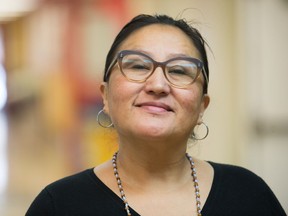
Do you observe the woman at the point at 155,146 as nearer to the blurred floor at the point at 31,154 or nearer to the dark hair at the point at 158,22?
the dark hair at the point at 158,22

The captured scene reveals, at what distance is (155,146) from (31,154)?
8.28ft

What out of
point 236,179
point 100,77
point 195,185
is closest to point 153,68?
point 195,185

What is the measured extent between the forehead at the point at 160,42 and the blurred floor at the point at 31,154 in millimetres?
2145

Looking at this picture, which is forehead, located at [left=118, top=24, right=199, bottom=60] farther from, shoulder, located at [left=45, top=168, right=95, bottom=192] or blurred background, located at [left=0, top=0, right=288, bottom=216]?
blurred background, located at [left=0, top=0, right=288, bottom=216]

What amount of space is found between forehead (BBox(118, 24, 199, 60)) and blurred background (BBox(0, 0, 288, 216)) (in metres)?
2.03

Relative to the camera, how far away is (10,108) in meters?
3.96

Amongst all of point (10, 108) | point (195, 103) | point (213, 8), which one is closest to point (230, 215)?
point (195, 103)

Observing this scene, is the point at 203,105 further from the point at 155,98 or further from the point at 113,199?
the point at 113,199

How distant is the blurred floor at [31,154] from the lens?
3895 millimetres

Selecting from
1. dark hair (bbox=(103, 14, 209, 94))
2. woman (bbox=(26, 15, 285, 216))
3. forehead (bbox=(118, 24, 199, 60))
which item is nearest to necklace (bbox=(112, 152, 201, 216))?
woman (bbox=(26, 15, 285, 216))

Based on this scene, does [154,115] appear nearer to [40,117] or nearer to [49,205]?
[49,205]

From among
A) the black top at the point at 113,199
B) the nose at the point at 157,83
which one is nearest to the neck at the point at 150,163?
the black top at the point at 113,199

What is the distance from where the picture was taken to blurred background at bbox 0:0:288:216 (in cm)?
383

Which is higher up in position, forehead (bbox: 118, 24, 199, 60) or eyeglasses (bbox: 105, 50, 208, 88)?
forehead (bbox: 118, 24, 199, 60)
